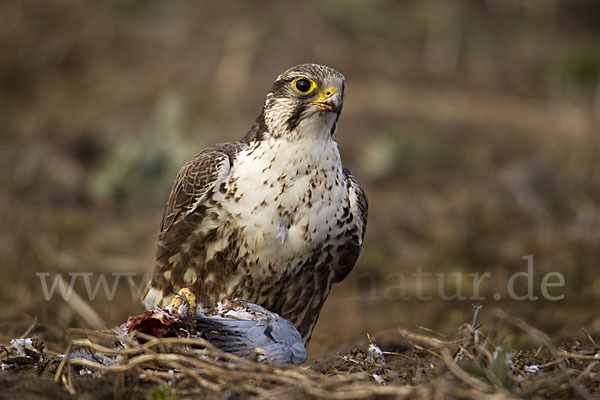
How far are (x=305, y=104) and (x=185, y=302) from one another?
111 cm

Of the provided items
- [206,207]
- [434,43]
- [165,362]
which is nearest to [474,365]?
[165,362]

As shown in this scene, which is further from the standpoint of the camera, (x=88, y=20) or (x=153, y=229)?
(x=88, y=20)

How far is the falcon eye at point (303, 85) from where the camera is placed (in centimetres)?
363

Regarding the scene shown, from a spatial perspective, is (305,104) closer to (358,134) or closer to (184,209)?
(184,209)

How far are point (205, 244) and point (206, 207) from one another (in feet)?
0.60

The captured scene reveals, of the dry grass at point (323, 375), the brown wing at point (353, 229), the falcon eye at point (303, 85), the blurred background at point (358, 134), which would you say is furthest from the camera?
the blurred background at point (358, 134)

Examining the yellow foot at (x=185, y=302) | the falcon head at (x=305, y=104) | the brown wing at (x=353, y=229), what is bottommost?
the yellow foot at (x=185, y=302)

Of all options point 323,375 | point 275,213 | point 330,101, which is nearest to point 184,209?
point 275,213

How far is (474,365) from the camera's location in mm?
2590

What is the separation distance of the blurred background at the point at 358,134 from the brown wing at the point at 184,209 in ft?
2.45

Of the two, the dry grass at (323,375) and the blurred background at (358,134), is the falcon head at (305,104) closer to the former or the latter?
the dry grass at (323,375)

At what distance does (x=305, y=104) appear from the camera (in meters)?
3.59

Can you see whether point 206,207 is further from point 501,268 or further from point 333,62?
point 333,62

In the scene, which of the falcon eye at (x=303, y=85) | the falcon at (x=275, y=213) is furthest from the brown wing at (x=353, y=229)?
the falcon eye at (x=303, y=85)
